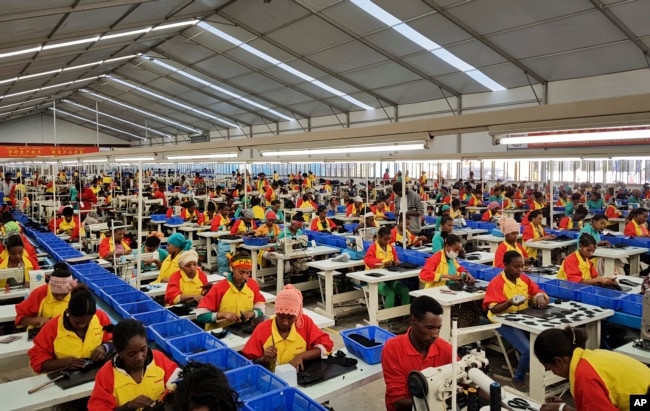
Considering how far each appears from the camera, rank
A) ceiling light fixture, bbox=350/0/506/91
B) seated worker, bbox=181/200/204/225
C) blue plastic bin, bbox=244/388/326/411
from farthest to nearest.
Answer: seated worker, bbox=181/200/204/225 < ceiling light fixture, bbox=350/0/506/91 < blue plastic bin, bbox=244/388/326/411

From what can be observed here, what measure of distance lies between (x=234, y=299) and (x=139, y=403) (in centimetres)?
166

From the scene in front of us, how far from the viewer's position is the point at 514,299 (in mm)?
4578

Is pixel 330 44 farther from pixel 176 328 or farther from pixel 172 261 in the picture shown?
pixel 176 328

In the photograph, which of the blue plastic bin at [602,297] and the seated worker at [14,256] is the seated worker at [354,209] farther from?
the seated worker at [14,256]

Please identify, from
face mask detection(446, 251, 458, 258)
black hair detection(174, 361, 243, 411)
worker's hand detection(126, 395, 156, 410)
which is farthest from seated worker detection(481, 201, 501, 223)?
black hair detection(174, 361, 243, 411)

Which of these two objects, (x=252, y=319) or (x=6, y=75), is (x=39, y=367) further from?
(x=6, y=75)

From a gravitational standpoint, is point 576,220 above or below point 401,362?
above

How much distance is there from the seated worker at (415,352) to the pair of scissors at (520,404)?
1.47ft

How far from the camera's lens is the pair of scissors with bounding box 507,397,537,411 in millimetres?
2689

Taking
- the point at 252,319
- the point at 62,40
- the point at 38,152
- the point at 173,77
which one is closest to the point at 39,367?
the point at 252,319

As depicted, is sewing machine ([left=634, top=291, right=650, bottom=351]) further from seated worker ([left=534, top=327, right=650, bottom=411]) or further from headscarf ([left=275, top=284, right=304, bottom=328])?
headscarf ([left=275, top=284, right=304, bottom=328])

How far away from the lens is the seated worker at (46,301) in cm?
405

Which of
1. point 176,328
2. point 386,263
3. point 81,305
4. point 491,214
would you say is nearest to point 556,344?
point 176,328

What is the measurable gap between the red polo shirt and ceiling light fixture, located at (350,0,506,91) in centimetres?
1048
